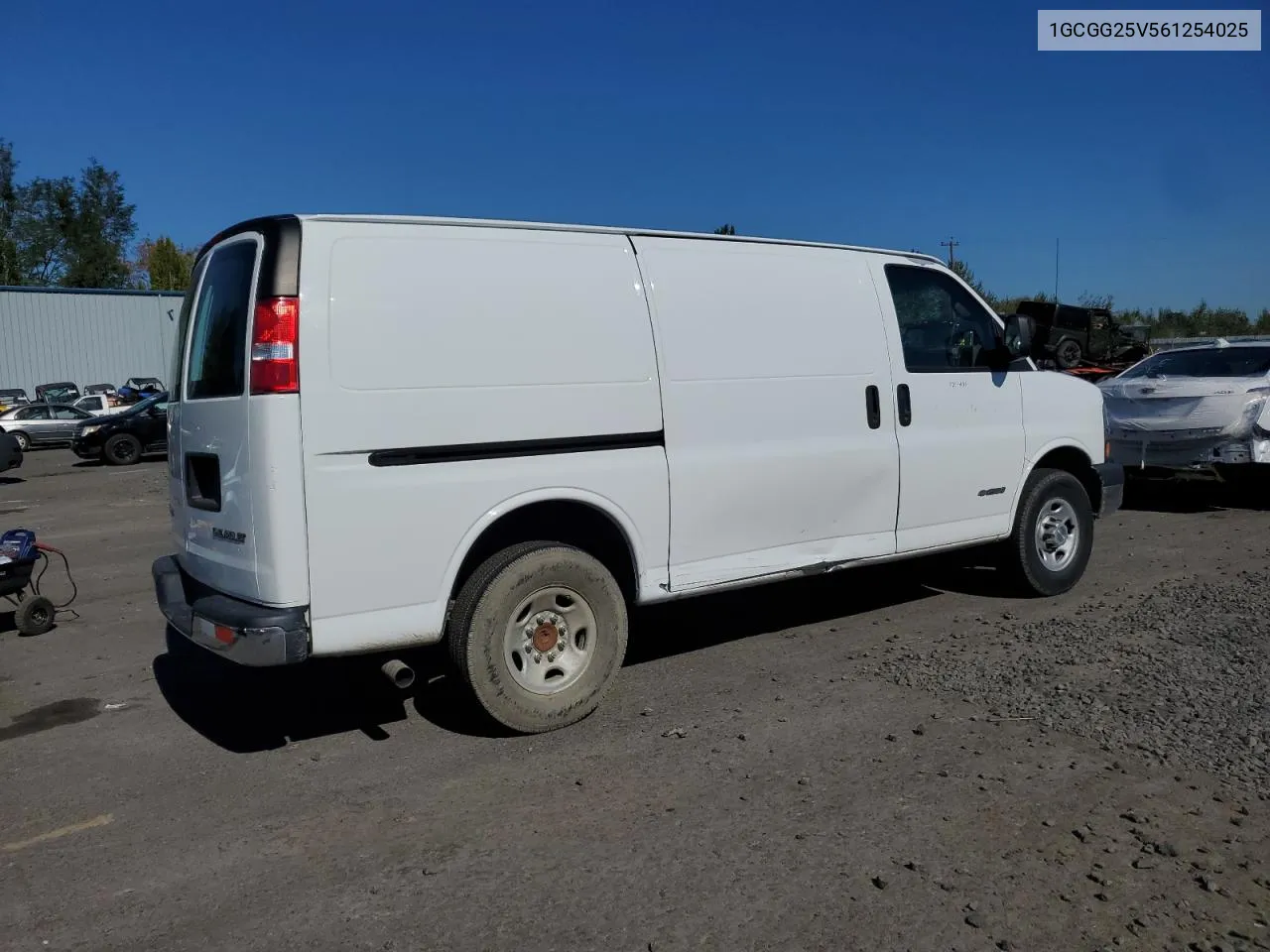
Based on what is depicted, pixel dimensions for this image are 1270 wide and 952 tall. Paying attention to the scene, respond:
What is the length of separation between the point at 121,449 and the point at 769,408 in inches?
819

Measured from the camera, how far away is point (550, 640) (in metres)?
4.93

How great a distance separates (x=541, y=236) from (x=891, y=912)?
324 cm

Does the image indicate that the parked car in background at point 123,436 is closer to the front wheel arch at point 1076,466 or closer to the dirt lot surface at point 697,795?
the dirt lot surface at point 697,795

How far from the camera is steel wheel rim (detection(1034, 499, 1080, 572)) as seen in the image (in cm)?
716

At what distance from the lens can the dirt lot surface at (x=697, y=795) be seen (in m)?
3.30

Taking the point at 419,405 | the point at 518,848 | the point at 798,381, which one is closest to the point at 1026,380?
the point at 798,381

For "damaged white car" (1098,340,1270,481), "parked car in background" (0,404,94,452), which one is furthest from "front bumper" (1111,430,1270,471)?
"parked car in background" (0,404,94,452)

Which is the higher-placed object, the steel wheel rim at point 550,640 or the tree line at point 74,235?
the tree line at point 74,235

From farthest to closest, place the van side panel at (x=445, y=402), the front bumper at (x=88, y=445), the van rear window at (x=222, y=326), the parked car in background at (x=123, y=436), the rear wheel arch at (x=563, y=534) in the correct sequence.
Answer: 1. the parked car in background at (x=123, y=436)
2. the front bumper at (x=88, y=445)
3. the rear wheel arch at (x=563, y=534)
4. the van rear window at (x=222, y=326)
5. the van side panel at (x=445, y=402)

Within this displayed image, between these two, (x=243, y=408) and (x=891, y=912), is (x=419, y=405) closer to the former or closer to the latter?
(x=243, y=408)

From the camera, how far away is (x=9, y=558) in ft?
22.6

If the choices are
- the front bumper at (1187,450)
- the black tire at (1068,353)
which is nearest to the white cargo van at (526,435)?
the front bumper at (1187,450)

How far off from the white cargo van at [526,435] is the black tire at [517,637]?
0.01 meters

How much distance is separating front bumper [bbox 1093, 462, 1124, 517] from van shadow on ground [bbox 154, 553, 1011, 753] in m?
0.92
